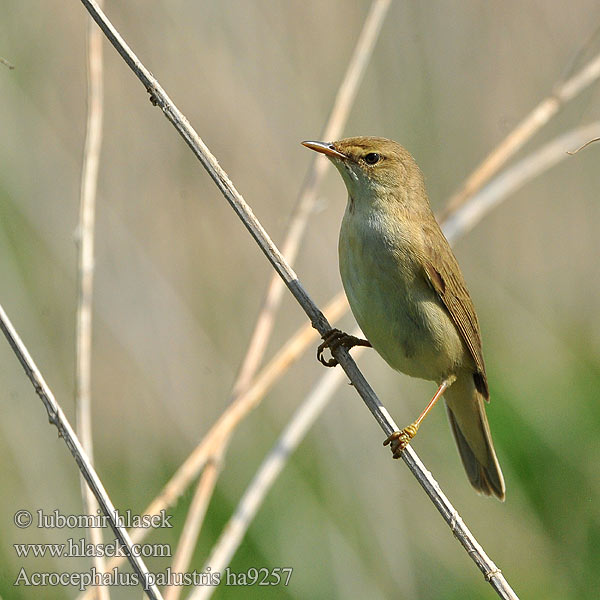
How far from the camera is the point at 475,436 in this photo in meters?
3.50

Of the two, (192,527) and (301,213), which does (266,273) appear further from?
(192,527)

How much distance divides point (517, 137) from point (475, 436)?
3.79 ft

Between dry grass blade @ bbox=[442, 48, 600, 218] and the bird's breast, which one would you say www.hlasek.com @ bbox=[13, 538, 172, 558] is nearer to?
the bird's breast

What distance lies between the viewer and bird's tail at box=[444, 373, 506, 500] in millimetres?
3436

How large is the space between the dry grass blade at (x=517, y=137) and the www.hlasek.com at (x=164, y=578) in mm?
1606

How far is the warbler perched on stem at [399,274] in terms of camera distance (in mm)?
2988

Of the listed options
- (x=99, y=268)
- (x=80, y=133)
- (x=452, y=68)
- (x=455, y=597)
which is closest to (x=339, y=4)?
(x=452, y=68)

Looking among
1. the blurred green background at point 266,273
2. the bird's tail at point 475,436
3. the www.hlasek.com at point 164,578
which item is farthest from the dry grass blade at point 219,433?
the blurred green background at point 266,273

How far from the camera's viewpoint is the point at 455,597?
4.01m

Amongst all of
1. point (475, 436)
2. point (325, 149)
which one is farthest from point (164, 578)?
point (325, 149)

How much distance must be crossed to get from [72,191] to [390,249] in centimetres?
196

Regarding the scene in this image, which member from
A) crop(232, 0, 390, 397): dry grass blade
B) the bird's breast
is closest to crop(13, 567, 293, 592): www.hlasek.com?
crop(232, 0, 390, 397): dry grass blade

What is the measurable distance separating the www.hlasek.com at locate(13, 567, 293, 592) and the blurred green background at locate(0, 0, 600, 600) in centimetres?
8

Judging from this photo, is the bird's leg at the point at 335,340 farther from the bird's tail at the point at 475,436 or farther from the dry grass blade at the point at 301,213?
the bird's tail at the point at 475,436
